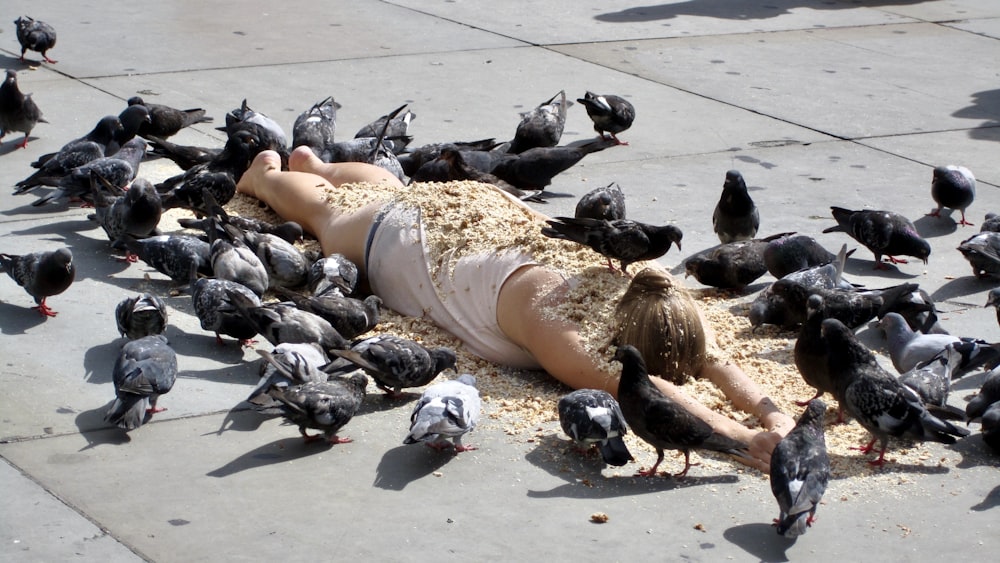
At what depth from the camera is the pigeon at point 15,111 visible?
9.39 m

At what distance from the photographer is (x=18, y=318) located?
21.5ft

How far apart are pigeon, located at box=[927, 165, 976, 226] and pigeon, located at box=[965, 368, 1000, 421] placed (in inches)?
124

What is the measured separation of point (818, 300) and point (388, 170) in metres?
3.49

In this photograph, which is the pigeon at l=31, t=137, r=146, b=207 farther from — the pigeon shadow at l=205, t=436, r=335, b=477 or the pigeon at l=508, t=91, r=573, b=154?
the pigeon shadow at l=205, t=436, r=335, b=477

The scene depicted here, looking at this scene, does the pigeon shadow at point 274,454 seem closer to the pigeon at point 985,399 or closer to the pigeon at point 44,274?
the pigeon at point 44,274

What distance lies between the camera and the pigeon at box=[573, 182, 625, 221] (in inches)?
302

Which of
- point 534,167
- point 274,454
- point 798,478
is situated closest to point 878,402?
point 798,478

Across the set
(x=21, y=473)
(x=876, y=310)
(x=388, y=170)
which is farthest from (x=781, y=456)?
(x=388, y=170)

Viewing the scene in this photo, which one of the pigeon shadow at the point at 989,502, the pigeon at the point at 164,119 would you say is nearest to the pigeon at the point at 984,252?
the pigeon shadow at the point at 989,502

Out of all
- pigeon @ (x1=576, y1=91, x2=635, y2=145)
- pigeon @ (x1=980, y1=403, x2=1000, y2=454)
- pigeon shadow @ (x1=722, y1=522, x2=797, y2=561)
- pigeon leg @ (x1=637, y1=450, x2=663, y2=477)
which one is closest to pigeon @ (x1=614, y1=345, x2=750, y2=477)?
pigeon leg @ (x1=637, y1=450, x2=663, y2=477)

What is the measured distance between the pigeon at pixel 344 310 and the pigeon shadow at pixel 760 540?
235cm

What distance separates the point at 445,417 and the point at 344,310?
4.63 ft

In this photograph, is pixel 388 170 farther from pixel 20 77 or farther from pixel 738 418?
pixel 20 77

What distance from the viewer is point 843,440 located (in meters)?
5.46
